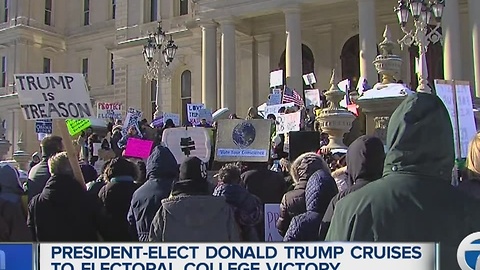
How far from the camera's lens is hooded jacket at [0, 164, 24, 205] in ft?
18.7

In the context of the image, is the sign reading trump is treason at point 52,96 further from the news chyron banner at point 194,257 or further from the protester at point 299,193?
the news chyron banner at point 194,257

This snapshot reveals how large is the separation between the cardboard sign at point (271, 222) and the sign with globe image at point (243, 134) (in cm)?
320

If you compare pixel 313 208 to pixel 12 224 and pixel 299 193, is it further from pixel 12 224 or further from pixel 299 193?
pixel 12 224

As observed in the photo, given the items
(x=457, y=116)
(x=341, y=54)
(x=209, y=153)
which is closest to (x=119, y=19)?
(x=341, y=54)

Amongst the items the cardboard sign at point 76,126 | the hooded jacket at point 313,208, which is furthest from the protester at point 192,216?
the cardboard sign at point 76,126

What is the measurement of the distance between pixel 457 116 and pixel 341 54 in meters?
20.1

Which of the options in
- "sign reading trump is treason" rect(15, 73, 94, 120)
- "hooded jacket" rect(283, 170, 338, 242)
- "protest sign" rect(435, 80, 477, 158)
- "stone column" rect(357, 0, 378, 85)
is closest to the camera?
"hooded jacket" rect(283, 170, 338, 242)

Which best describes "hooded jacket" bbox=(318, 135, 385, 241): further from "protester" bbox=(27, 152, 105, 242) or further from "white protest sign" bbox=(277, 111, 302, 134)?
"white protest sign" bbox=(277, 111, 302, 134)

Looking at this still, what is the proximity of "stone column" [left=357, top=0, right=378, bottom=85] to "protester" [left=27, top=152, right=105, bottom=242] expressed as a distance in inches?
679

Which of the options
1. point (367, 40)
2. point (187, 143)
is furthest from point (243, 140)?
point (367, 40)

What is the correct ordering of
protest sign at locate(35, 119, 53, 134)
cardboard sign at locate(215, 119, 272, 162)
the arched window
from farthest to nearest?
1. the arched window
2. protest sign at locate(35, 119, 53, 134)
3. cardboard sign at locate(215, 119, 272, 162)

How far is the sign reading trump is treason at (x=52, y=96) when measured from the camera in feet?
21.1

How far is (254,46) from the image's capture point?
94.0 ft

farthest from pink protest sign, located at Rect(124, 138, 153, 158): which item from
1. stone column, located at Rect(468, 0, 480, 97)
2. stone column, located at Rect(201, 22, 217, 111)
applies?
stone column, located at Rect(201, 22, 217, 111)
